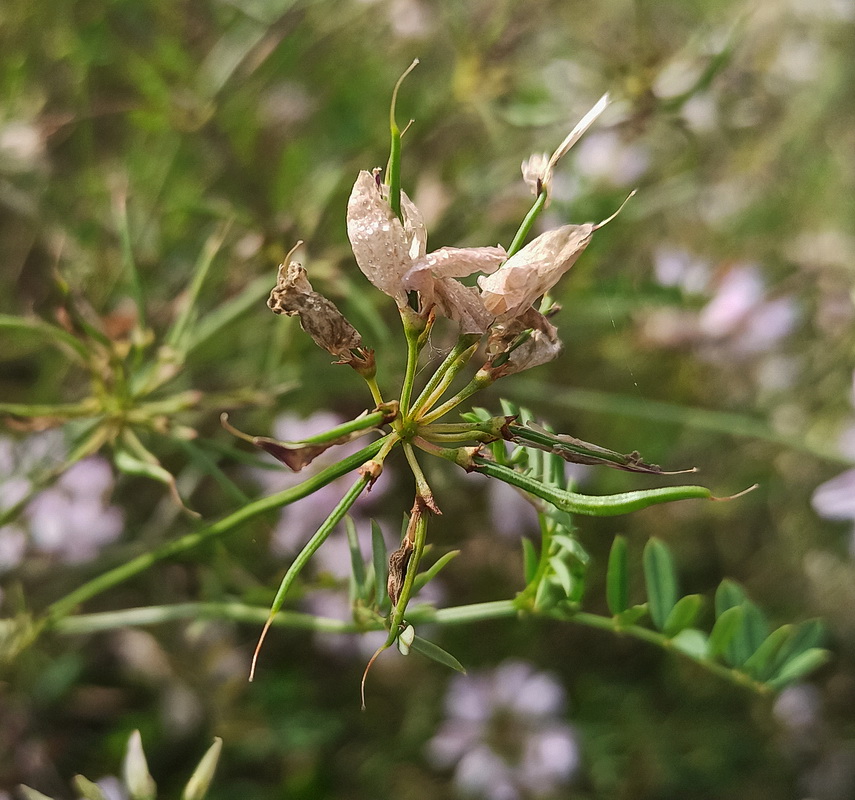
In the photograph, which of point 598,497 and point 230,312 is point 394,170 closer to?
point 598,497

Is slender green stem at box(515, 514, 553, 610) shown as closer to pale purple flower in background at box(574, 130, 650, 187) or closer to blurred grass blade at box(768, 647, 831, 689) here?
blurred grass blade at box(768, 647, 831, 689)

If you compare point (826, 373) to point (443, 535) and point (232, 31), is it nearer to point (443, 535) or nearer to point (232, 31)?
point (443, 535)

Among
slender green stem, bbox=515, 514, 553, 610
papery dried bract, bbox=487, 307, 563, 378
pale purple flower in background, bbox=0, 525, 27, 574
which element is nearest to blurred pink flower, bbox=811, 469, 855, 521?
slender green stem, bbox=515, 514, 553, 610

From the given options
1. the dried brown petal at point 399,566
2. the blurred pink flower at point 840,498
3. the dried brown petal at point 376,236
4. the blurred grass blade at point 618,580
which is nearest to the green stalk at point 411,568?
the dried brown petal at point 399,566

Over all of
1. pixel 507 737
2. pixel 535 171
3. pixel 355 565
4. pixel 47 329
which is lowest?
pixel 507 737

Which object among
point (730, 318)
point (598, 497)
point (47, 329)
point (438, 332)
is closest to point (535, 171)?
point (598, 497)

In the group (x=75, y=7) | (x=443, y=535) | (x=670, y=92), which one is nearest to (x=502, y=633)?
(x=443, y=535)

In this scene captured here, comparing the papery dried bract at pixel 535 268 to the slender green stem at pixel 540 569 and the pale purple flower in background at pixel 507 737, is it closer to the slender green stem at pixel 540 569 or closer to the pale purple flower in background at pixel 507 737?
the slender green stem at pixel 540 569
